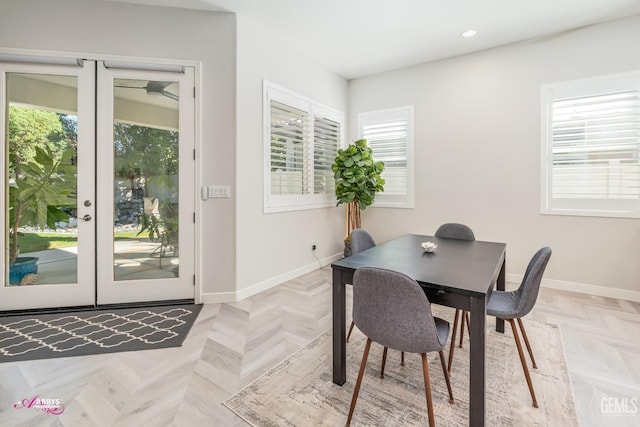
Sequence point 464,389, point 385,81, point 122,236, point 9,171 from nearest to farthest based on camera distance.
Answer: point 464,389
point 9,171
point 122,236
point 385,81

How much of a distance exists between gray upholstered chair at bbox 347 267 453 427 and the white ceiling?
2836 mm

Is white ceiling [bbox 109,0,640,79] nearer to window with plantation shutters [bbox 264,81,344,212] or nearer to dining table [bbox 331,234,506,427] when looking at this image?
window with plantation shutters [bbox 264,81,344,212]

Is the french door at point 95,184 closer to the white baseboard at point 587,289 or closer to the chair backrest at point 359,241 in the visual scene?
the chair backrest at point 359,241

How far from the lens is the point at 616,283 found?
131 inches

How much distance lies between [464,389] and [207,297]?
2.47 metres

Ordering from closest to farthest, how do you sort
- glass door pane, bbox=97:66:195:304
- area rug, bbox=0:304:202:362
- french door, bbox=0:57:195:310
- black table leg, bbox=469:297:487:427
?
1. black table leg, bbox=469:297:487:427
2. area rug, bbox=0:304:202:362
3. french door, bbox=0:57:195:310
4. glass door pane, bbox=97:66:195:304

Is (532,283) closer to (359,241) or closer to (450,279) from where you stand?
(450,279)

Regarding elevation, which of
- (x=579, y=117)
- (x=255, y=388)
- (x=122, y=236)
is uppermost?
(x=579, y=117)

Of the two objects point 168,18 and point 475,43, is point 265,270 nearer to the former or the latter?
point 168,18

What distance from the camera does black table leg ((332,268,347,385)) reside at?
71.3 inches

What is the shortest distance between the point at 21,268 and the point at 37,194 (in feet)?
2.39

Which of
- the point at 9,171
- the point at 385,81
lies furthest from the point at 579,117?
the point at 9,171

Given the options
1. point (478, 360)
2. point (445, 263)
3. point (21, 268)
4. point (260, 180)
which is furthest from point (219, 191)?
point (478, 360)

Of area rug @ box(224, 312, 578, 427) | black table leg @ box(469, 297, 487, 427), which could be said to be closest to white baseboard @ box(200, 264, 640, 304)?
area rug @ box(224, 312, 578, 427)
